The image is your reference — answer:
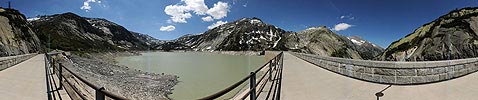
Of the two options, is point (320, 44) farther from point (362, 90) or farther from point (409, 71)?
point (362, 90)

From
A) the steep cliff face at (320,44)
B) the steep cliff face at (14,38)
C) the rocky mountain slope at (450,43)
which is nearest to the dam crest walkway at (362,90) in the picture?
the steep cliff face at (14,38)

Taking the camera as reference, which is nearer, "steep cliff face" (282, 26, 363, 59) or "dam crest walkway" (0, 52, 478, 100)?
"dam crest walkway" (0, 52, 478, 100)

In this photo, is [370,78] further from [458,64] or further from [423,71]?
[458,64]

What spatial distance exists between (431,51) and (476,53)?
6.28m

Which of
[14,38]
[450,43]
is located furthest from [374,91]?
[450,43]

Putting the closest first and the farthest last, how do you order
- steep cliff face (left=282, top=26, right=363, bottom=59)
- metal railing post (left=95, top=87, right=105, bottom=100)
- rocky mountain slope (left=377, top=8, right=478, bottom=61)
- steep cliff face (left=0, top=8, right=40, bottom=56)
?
metal railing post (left=95, top=87, right=105, bottom=100) < steep cliff face (left=0, top=8, right=40, bottom=56) < rocky mountain slope (left=377, top=8, right=478, bottom=61) < steep cliff face (left=282, top=26, right=363, bottom=59)

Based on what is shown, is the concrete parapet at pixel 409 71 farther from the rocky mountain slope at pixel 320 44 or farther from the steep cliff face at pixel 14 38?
the rocky mountain slope at pixel 320 44

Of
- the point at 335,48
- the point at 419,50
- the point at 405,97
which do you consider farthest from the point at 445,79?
the point at 335,48

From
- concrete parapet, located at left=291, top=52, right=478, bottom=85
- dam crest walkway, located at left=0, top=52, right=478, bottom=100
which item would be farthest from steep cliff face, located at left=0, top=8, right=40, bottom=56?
concrete parapet, located at left=291, top=52, right=478, bottom=85

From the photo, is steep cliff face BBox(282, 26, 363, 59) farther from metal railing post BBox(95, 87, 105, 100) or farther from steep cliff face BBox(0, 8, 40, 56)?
metal railing post BBox(95, 87, 105, 100)

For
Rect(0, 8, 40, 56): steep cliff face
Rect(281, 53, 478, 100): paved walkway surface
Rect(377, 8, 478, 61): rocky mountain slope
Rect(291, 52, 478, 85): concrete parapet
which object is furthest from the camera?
Rect(377, 8, 478, 61): rocky mountain slope

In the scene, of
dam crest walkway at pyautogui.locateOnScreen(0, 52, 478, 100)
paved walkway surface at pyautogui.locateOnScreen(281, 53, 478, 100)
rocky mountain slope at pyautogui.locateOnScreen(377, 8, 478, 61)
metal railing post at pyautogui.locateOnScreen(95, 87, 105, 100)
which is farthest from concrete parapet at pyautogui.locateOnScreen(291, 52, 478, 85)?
rocky mountain slope at pyautogui.locateOnScreen(377, 8, 478, 61)

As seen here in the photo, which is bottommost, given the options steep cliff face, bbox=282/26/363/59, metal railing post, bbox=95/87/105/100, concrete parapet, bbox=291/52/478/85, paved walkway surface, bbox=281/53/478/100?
paved walkway surface, bbox=281/53/478/100

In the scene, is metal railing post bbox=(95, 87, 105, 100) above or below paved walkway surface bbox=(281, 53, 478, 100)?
above
